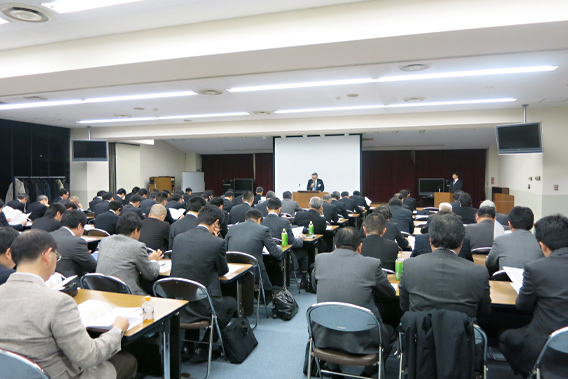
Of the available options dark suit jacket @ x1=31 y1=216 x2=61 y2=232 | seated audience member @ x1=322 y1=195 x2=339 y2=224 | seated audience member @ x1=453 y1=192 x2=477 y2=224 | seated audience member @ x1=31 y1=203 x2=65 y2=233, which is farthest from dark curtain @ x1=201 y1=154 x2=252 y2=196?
dark suit jacket @ x1=31 y1=216 x2=61 y2=232

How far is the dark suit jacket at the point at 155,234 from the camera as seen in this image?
457 centimetres

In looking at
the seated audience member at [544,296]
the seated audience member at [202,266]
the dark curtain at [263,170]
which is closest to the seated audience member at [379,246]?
the seated audience member at [544,296]

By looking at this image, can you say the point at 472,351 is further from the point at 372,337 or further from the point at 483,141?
the point at 483,141

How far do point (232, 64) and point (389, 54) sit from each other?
1.68 m

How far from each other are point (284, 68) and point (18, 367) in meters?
3.64

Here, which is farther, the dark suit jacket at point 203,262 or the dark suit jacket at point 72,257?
the dark suit jacket at point 72,257

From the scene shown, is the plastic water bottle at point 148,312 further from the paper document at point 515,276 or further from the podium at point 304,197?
the podium at point 304,197

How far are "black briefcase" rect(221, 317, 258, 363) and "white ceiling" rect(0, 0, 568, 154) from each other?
264cm

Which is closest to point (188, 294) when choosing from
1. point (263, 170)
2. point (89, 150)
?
point (89, 150)

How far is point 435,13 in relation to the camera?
328 cm

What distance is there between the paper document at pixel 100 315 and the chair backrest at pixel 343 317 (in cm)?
106

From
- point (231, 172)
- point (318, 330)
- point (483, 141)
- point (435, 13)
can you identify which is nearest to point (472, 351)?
point (318, 330)

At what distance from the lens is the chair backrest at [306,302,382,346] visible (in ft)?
7.32

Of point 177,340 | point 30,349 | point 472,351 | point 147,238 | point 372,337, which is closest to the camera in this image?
point 30,349
